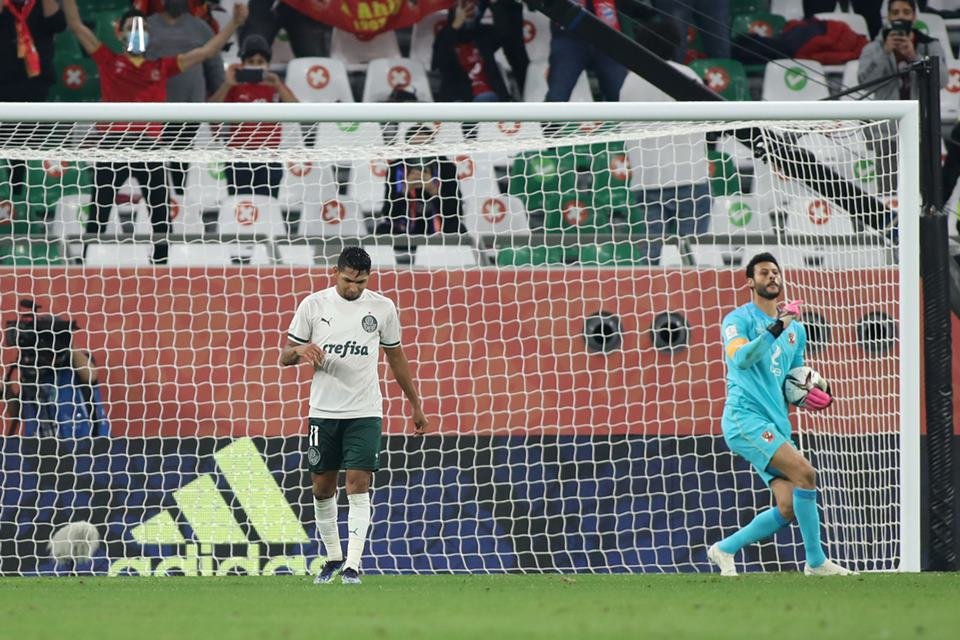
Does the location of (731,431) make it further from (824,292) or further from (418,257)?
(418,257)

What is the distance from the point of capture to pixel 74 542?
29.8 ft

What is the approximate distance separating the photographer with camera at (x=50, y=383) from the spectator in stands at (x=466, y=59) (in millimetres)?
3854

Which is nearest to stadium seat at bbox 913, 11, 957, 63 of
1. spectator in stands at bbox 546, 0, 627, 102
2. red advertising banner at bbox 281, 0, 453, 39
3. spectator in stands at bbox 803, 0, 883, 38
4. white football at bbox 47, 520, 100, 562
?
spectator in stands at bbox 803, 0, 883, 38

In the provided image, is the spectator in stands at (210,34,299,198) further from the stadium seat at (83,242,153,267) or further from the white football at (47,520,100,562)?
the white football at (47,520,100,562)

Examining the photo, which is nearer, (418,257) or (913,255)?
(913,255)

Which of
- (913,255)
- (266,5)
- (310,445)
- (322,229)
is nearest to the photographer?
(310,445)

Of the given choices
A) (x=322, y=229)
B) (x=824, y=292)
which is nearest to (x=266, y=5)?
(x=322, y=229)

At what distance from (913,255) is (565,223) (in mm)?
3420

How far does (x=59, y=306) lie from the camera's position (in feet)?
31.0

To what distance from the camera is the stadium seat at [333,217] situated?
10781 mm

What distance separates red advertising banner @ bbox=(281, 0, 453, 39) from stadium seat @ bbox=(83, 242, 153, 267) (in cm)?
322

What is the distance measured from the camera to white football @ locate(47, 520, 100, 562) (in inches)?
356

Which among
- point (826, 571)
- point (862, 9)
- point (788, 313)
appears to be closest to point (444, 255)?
point (788, 313)

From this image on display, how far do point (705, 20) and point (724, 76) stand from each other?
21.9 inches
